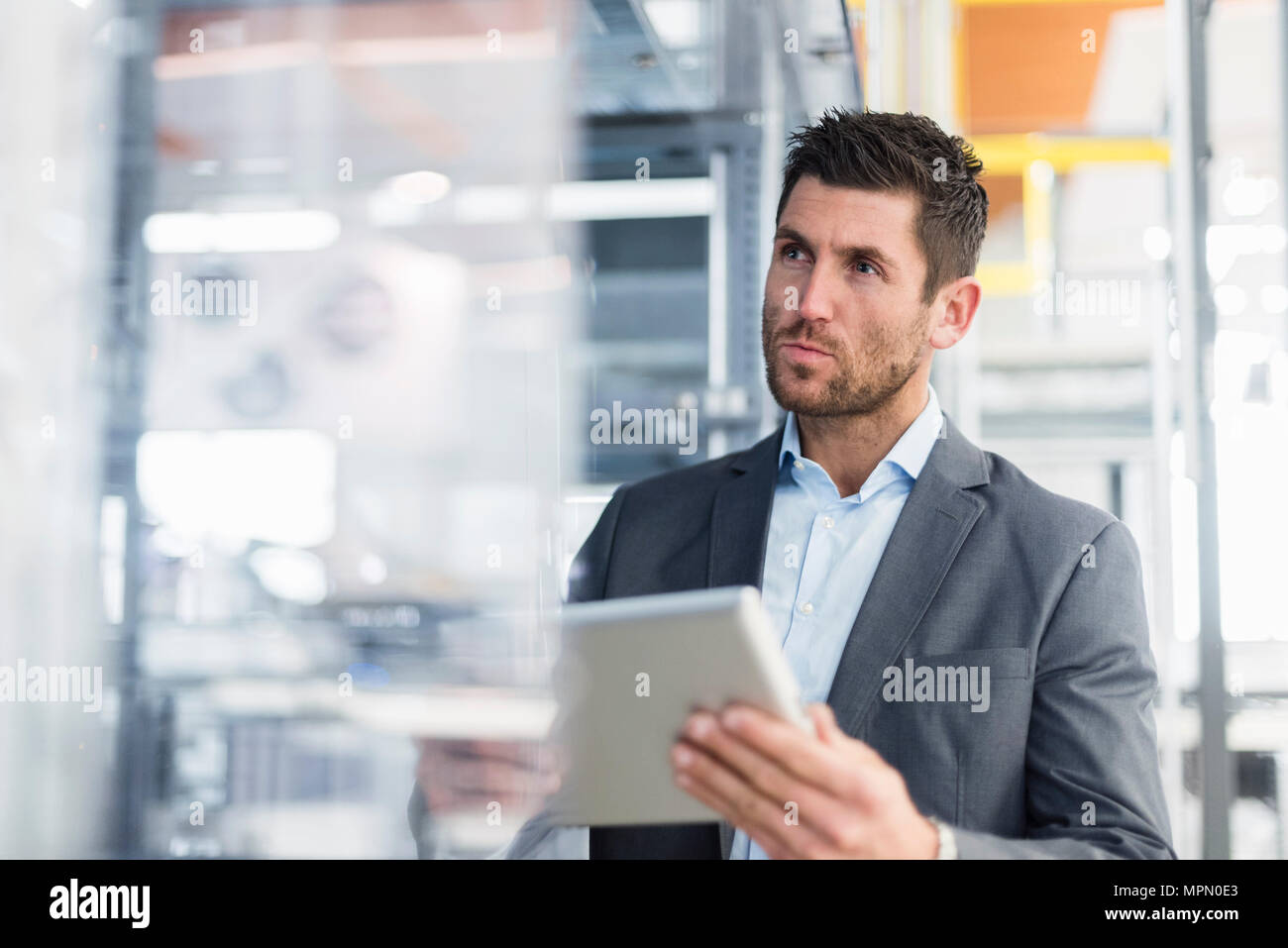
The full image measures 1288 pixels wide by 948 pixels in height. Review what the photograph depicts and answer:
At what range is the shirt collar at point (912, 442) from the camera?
1499 millimetres

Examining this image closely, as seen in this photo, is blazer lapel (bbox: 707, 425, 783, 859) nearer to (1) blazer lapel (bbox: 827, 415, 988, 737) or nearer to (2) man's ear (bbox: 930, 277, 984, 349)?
(1) blazer lapel (bbox: 827, 415, 988, 737)

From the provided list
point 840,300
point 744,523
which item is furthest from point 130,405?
point 840,300

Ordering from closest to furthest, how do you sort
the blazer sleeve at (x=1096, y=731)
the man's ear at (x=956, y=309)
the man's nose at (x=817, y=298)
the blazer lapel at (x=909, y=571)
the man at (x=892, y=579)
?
the man at (x=892, y=579)
the blazer sleeve at (x=1096, y=731)
the blazer lapel at (x=909, y=571)
the man's nose at (x=817, y=298)
the man's ear at (x=956, y=309)

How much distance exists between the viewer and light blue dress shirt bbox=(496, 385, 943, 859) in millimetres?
1419

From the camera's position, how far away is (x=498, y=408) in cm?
337

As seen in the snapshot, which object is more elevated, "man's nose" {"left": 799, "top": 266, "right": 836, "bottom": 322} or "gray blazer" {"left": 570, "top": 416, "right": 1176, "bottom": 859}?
"man's nose" {"left": 799, "top": 266, "right": 836, "bottom": 322}


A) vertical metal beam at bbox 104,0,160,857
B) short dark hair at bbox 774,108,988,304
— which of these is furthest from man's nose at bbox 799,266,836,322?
vertical metal beam at bbox 104,0,160,857

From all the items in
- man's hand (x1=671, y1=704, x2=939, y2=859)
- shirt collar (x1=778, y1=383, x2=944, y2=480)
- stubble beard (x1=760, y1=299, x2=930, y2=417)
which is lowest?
man's hand (x1=671, y1=704, x2=939, y2=859)

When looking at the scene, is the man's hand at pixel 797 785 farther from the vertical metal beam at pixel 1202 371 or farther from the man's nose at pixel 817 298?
the vertical metal beam at pixel 1202 371

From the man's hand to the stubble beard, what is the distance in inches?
22.9

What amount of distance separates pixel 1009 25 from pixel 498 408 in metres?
2.31

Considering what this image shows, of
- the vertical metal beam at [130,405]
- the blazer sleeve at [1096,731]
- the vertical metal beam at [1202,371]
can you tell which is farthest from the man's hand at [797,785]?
the vertical metal beam at [130,405]

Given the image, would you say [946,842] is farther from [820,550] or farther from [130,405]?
[130,405]

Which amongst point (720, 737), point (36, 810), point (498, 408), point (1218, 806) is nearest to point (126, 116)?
point (498, 408)
